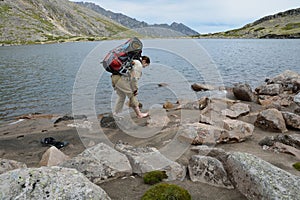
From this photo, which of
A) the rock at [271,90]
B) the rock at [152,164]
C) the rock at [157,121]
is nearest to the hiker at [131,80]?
the rock at [157,121]

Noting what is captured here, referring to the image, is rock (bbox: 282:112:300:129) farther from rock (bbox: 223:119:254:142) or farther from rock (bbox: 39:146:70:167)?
rock (bbox: 39:146:70:167)

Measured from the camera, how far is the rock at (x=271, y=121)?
1141 cm

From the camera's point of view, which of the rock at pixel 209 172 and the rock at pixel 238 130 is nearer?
the rock at pixel 209 172

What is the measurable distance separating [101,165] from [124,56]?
5838mm

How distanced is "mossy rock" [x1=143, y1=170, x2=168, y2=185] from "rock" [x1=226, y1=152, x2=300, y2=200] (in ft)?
6.02

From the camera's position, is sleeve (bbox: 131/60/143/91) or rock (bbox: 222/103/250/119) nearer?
sleeve (bbox: 131/60/143/91)

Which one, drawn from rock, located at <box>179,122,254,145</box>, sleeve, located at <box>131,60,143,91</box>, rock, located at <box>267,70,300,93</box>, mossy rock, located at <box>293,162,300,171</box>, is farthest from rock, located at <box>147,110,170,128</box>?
rock, located at <box>267,70,300,93</box>

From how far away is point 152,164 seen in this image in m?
7.71

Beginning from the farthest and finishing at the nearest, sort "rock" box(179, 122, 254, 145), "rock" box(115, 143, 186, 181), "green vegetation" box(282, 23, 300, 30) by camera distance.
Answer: "green vegetation" box(282, 23, 300, 30)
"rock" box(179, 122, 254, 145)
"rock" box(115, 143, 186, 181)

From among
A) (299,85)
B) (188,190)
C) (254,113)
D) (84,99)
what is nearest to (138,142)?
(188,190)

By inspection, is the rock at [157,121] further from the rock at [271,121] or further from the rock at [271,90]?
the rock at [271,90]

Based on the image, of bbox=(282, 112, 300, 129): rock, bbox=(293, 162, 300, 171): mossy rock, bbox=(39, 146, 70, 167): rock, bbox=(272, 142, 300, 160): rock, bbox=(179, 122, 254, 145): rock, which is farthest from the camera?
bbox=(282, 112, 300, 129): rock

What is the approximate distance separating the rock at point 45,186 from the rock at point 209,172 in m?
2.87

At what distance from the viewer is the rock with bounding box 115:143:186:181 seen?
7393 mm
